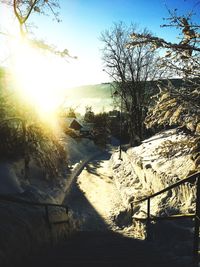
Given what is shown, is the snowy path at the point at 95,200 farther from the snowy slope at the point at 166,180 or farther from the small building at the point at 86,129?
the small building at the point at 86,129

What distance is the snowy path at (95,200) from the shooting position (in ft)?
44.6

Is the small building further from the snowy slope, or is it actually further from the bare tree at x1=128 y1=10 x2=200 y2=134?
the bare tree at x1=128 y1=10 x2=200 y2=134

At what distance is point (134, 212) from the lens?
11.7 m

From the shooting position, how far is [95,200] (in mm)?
16891

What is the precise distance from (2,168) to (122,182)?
27.0 ft

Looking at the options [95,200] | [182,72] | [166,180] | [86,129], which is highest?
[182,72]

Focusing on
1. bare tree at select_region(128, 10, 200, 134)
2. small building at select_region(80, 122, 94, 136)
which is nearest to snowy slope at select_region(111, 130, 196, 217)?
bare tree at select_region(128, 10, 200, 134)

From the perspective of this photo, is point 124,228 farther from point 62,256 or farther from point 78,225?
point 62,256

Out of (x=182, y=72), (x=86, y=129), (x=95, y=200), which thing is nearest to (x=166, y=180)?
(x=182, y=72)

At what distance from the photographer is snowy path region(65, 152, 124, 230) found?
13.6 metres

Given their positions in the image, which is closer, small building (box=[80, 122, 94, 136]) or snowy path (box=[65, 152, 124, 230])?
snowy path (box=[65, 152, 124, 230])

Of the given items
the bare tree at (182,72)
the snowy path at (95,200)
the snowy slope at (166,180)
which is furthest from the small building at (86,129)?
the bare tree at (182,72)

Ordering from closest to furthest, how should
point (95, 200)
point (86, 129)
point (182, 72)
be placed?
point (182, 72) < point (95, 200) < point (86, 129)

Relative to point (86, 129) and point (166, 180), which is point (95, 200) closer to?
point (166, 180)
